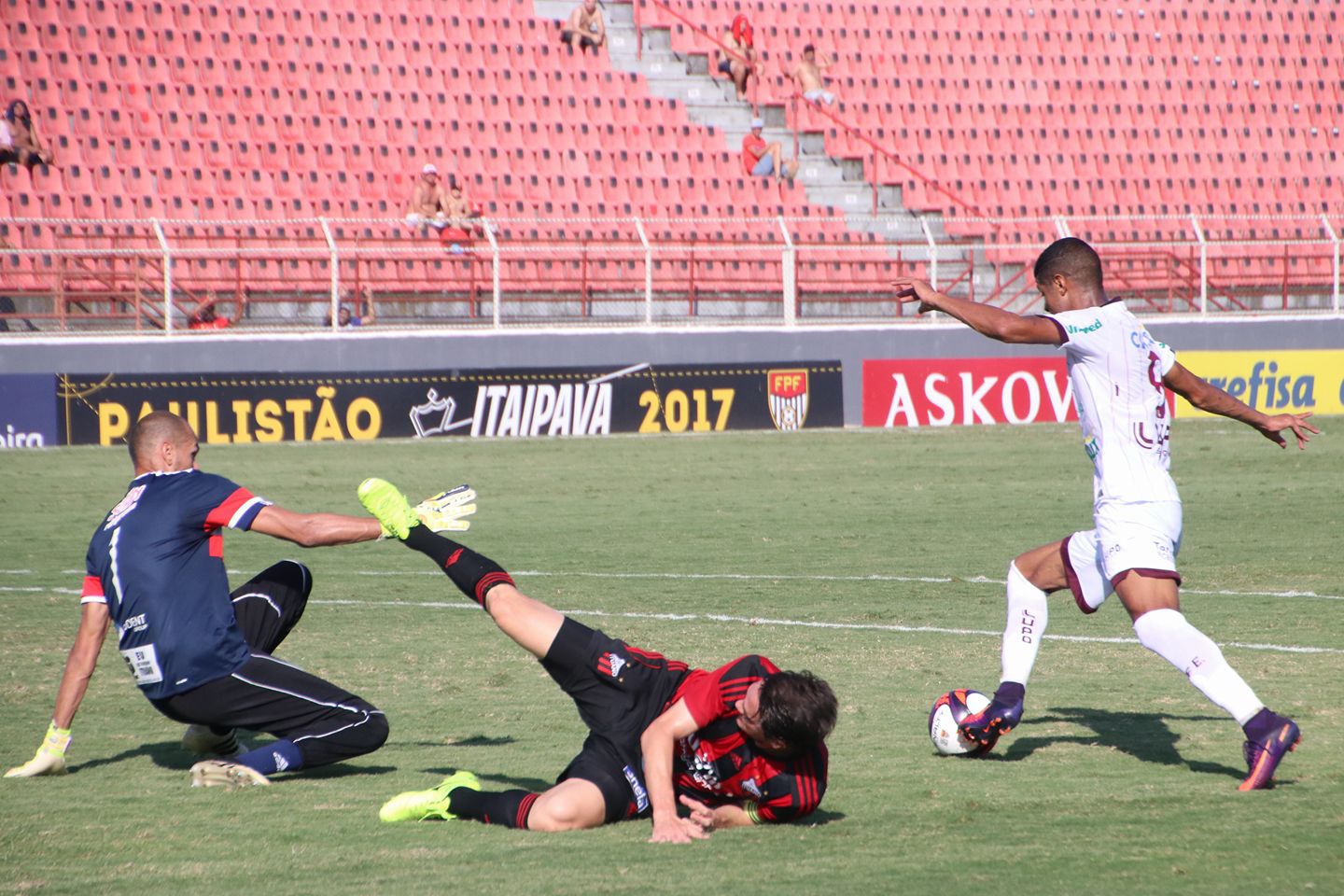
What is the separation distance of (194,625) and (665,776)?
198 cm

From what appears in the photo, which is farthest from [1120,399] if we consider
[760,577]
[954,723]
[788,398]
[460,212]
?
[460,212]

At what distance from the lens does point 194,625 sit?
5.75 meters

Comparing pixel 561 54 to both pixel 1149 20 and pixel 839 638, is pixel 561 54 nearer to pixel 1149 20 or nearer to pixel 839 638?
pixel 1149 20

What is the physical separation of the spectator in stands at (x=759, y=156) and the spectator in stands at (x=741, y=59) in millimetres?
1413

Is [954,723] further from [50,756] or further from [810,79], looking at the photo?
[810,79]

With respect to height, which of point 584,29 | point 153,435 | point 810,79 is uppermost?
point 584,29

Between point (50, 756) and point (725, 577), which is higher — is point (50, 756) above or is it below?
above

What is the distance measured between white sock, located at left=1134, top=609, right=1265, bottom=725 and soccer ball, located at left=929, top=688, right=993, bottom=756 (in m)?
0.75

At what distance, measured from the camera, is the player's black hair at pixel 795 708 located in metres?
4.84

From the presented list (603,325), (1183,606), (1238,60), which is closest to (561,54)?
(603,325)

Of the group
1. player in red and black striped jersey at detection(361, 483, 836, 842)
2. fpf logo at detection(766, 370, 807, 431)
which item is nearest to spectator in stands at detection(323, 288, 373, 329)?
fpf logo at detection(766, 370, 807, 431)

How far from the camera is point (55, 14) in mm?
24516

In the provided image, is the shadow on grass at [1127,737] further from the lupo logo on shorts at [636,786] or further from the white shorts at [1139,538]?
the lupo logo on shorts at [636,786]

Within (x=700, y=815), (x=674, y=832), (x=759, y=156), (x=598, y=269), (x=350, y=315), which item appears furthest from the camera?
(x=759, y=156)
